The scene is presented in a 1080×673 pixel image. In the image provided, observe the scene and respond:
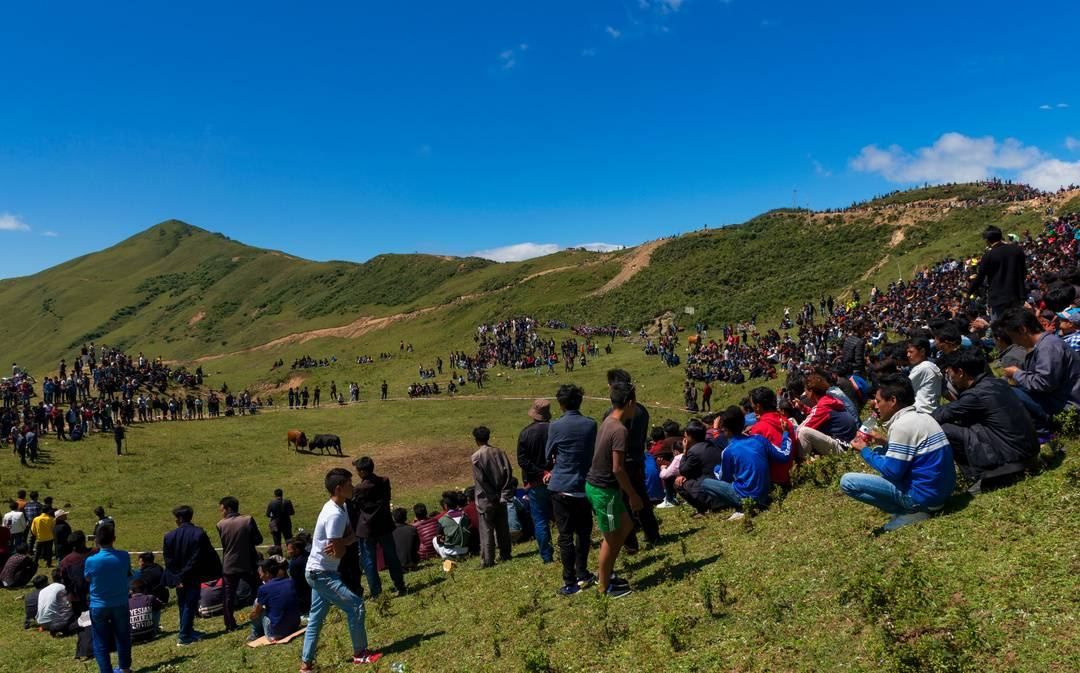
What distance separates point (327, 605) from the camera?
24.8 ft

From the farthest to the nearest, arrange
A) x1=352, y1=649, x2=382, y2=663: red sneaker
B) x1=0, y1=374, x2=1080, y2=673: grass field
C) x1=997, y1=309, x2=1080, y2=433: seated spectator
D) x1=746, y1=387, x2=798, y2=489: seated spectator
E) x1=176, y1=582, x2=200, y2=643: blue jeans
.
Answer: x1=176, y1=582, x2=200, y2=643: blue jeans
x1=746, y1=387, x2=798, y2=489: seated spectator
x1=997, y1=309, x2=1080, y2=433: seated spectator
x1=352, y1=649, x2=382, y2=663: red sneaker
x1=0, y1=374, x2=1080, y2=673: grass field

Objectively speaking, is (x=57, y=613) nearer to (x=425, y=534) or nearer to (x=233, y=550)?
(x=233, y=550)

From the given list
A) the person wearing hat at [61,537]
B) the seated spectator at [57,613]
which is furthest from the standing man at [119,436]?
the seated spectator at [57,613]

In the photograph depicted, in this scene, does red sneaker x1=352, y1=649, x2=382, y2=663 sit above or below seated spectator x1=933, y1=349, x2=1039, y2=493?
below

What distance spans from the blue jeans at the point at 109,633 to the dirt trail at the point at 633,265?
81.7 metres

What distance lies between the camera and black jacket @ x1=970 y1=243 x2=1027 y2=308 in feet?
40.2

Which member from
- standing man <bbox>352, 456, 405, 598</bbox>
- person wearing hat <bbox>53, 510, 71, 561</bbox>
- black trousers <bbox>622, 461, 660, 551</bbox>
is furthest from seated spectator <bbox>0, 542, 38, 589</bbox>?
black trousers <bbox>622, 461, 660, 551</bbox>

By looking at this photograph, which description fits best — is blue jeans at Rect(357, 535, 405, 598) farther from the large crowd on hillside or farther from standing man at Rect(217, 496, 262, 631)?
standing man at Rect(217, 496, 262, 631)

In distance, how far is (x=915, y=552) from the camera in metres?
6.20

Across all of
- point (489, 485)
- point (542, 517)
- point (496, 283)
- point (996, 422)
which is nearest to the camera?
point (996, 422)

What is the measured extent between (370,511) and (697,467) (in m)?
5.34

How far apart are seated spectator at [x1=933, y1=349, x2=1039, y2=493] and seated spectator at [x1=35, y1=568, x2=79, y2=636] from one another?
47.1 ft

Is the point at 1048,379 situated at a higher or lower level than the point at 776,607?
higher

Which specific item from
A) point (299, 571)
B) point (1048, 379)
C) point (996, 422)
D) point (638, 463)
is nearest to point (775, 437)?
point (638, 463)
